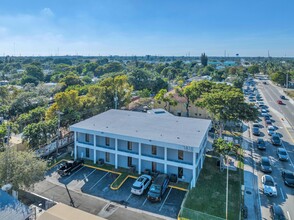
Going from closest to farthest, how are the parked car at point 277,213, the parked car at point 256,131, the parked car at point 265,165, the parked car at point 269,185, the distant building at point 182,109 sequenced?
the parked car at point 277,213 → the parked car at point 269,185 → the parked car at point 265,165 → the parked car at point 256,131 → the distant building at point 182,109

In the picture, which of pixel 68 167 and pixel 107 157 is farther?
pixel 107 157

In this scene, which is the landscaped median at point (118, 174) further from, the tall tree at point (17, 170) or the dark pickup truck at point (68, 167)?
the tall tree at point (17, 170)

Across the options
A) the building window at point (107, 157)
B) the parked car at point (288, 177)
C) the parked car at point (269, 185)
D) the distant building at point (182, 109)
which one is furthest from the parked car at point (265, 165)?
the distant building at point (182, 109)

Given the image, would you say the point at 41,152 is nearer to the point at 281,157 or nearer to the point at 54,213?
the point at 54,213

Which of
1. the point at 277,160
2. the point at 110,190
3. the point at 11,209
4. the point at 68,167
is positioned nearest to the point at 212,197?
the point at 110,190

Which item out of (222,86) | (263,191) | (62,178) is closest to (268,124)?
(222,86)

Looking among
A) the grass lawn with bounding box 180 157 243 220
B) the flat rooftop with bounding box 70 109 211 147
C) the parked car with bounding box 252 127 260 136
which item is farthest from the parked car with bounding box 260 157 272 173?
the parked car with bounding box 252 127 260 136

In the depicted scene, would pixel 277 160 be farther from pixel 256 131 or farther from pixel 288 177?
pixel 256 131
